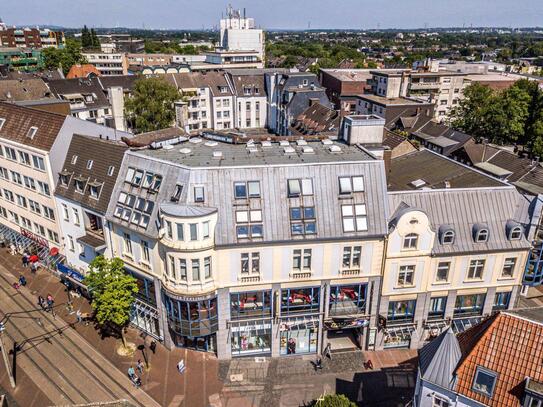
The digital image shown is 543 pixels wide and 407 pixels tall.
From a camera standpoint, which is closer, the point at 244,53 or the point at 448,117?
the point at 448,117

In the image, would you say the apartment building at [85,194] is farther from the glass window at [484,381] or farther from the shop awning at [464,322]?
the shop awning at [464,322]

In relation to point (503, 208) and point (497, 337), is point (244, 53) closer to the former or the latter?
point (503, 208)

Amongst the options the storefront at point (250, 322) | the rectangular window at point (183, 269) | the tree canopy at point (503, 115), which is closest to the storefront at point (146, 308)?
the rectangular window at point (183, 269)

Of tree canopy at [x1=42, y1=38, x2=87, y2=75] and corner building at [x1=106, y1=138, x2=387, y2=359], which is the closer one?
corner building at [x1=106, y1=138, x2=387, y2=359]

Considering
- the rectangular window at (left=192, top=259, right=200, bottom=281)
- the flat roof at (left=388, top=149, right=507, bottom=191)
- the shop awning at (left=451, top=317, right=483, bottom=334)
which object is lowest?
the shop awning at (left=451, top=317, right=483, bottom=334)

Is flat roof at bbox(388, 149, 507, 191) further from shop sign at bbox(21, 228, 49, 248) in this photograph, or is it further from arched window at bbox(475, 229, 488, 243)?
shop sign at bbox(21, 228, 49, 248)

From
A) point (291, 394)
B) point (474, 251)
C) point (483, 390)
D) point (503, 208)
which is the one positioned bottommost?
point (291, 394)

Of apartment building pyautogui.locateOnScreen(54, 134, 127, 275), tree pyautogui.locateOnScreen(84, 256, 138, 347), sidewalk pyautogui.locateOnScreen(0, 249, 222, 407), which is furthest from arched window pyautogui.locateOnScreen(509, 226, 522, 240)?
apartment building pyautogui.locateOnScreen(54, 134, 127, 275)

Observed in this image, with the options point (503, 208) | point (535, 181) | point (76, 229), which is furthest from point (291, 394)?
point (535, 181)

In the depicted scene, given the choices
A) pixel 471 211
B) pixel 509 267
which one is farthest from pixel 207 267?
pixel 509 267
